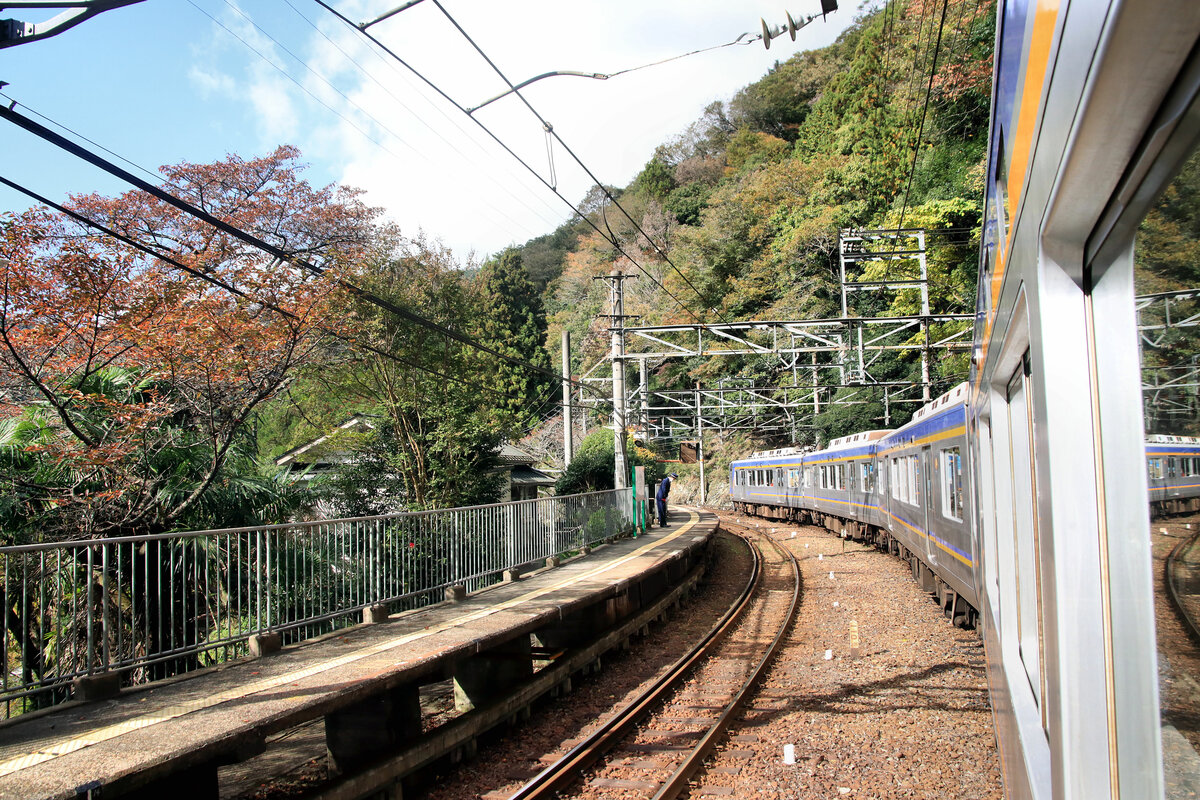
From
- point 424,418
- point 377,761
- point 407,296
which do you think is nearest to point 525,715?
point 377,761

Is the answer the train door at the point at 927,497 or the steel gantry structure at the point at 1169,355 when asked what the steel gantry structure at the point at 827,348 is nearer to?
the train door at the point at 927,497

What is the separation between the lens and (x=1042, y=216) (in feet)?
4.71

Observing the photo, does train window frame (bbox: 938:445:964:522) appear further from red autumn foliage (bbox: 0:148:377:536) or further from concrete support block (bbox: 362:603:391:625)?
red autumn foliage (bbox: 0:148:377:536)

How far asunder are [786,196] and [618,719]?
1300 inches

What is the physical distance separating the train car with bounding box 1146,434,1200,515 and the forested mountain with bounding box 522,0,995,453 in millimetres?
17598

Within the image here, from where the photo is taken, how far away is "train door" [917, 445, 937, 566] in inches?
400

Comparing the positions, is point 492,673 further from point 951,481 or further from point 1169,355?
point 1169,355

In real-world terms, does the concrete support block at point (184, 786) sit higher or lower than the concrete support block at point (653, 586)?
higher

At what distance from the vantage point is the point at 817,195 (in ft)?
112

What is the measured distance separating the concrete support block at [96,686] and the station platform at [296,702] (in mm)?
67

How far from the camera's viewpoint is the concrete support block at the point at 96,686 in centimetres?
548

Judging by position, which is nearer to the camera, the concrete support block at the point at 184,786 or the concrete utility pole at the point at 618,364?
the concrete support block at the point at 184,786

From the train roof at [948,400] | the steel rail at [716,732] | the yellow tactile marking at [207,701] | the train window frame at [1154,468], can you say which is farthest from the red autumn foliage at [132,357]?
the train window frame at [1154,468]

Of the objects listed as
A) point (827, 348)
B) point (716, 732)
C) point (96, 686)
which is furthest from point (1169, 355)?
point (827, 348)
